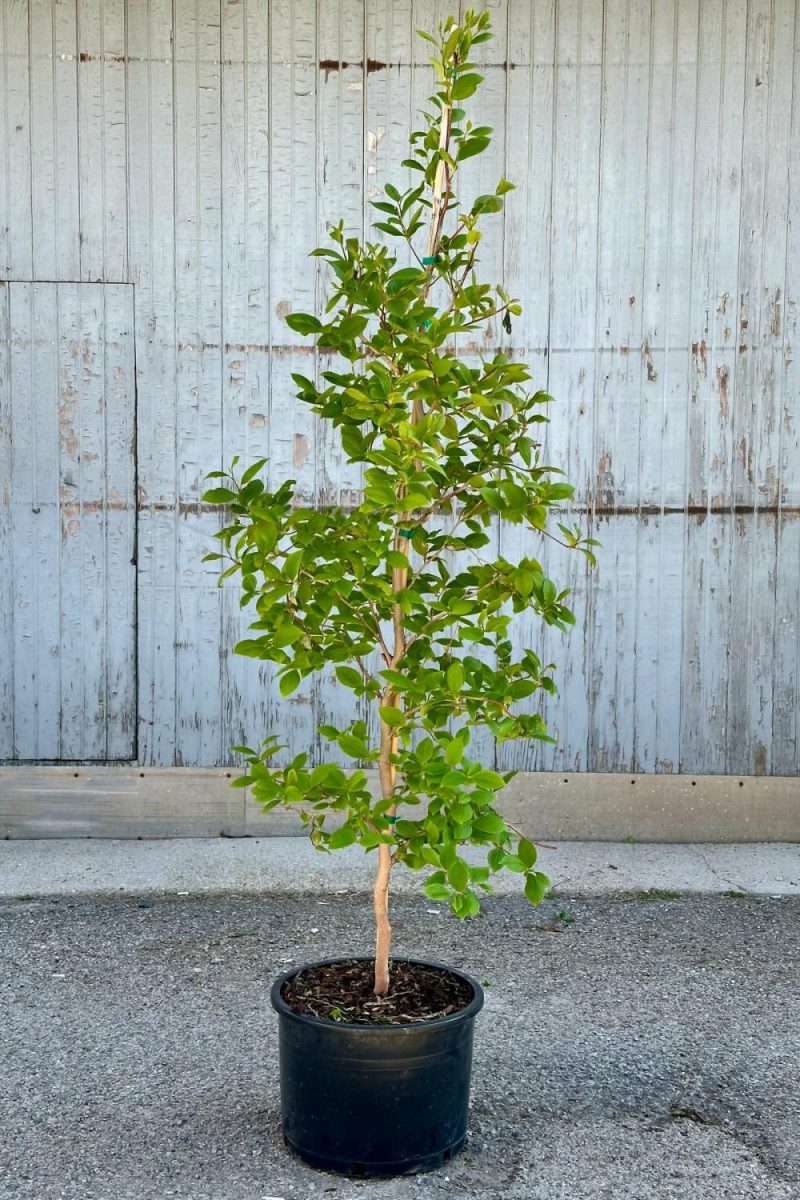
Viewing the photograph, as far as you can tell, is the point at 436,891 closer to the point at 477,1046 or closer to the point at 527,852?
the point at 527,852

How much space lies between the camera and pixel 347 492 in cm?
655

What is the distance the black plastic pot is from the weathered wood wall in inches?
127

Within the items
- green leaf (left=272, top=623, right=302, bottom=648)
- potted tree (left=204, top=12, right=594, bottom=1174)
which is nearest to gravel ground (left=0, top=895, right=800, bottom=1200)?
potted tree (left=204, top=12, right=594, bottom=1174)

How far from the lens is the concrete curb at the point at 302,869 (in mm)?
5922

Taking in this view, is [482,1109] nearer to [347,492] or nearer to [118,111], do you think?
[347,492]

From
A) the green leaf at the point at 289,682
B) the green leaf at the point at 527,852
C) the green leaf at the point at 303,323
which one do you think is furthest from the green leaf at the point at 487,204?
the green leaf at the point at 527,852

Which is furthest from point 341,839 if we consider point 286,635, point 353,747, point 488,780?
point 286,635

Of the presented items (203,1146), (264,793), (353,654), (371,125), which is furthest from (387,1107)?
(371,125)

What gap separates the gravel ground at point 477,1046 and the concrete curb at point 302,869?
137 millimetres

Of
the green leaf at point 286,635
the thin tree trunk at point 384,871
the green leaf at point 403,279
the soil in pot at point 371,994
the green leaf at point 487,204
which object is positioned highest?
the green leaf at point 487,204

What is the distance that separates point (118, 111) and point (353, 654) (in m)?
4.10

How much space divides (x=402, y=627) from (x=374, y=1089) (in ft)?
3.79

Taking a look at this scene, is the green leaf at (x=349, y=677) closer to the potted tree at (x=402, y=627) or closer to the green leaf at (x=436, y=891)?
the potted tree at (x=402, y=627)

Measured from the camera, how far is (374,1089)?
3289mm
